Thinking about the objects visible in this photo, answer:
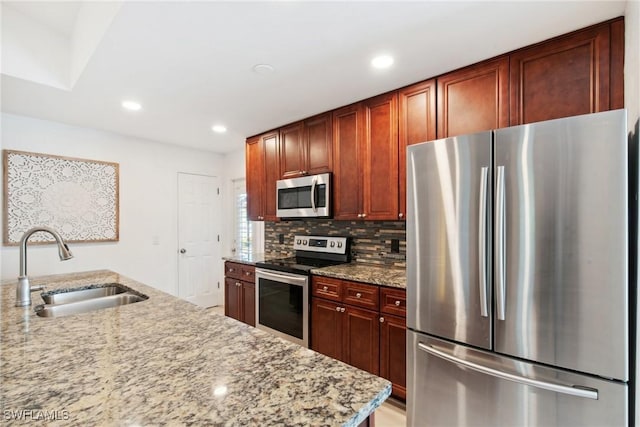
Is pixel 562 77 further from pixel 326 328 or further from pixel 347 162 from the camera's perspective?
pixel 326 328

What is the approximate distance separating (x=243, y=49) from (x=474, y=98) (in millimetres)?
1552

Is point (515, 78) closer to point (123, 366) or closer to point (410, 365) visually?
point (410, 365)

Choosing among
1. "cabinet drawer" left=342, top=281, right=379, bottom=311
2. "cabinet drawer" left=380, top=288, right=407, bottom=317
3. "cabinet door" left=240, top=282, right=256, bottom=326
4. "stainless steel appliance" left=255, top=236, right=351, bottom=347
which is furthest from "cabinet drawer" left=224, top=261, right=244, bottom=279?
"cabinet drawer" left=380, top=288, right=407, bottom=317

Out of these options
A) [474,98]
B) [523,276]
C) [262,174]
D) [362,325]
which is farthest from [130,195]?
[523,276]

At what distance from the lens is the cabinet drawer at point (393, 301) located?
6.78 feet

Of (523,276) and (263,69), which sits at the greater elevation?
(263,69)

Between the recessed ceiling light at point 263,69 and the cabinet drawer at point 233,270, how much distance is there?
208cm

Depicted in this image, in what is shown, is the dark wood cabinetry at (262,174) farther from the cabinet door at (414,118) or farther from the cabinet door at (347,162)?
the cabinet door at (414,118)

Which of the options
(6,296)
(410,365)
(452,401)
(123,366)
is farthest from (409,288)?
(6,296)

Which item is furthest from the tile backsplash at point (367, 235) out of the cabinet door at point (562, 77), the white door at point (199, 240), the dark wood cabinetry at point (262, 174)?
the white door at point (199, 240)

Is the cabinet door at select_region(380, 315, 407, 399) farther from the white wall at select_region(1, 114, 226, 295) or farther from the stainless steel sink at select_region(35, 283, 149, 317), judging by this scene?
the white wall at select_region(1, 114, 226, 295)

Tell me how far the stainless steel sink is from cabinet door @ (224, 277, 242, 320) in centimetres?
146

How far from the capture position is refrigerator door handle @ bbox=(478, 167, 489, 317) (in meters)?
1.50

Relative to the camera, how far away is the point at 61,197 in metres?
3.32
